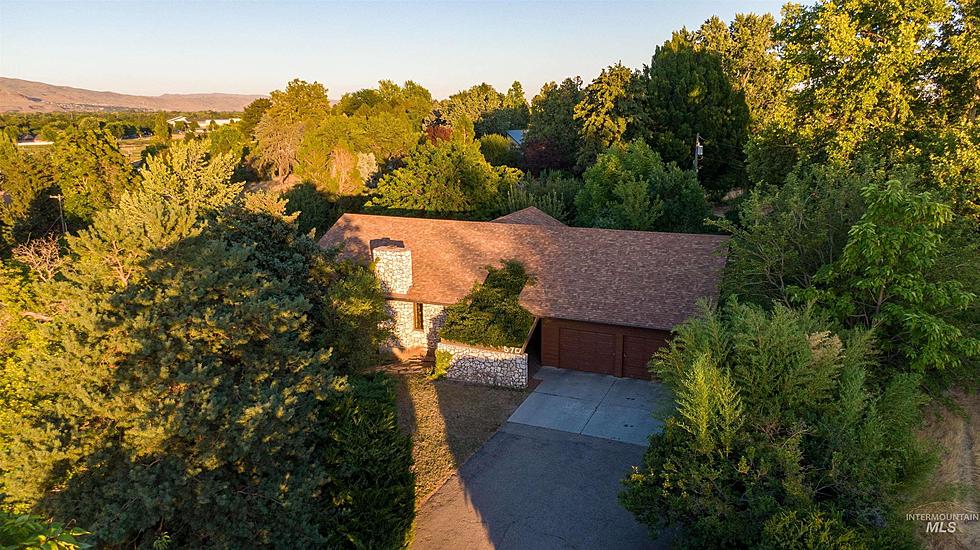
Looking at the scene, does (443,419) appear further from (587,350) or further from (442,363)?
(587,350)

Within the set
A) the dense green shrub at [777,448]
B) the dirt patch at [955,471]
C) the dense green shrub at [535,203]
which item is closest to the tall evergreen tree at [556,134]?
the dense green shrub at [535,203]

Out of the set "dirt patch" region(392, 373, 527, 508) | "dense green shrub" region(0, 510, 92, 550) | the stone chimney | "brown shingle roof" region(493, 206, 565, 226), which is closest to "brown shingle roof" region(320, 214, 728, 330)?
the stone chimney

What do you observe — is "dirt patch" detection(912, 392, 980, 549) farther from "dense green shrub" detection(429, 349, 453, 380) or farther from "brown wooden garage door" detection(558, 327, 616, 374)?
"dense green shrub" detection(429, 349, 453, 380)

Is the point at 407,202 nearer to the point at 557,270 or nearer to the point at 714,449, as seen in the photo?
the point at 557,270

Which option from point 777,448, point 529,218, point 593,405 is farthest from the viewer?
point 529,218

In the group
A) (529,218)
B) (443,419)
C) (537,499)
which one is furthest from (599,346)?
(529,218)

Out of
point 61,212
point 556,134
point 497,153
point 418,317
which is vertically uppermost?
point 556,134

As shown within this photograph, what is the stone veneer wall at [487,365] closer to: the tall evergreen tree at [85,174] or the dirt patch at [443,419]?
the dirt patch at [443,419]
